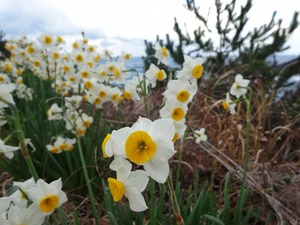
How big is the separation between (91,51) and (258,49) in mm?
3340

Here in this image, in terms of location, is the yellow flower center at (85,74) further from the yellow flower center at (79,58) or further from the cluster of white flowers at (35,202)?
the cluster of white flowers at (35,202)

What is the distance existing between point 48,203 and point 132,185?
395 millimetres

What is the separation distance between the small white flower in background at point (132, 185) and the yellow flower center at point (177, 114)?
16.6 inches

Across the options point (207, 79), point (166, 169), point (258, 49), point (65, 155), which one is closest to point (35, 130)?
point (65, 155)

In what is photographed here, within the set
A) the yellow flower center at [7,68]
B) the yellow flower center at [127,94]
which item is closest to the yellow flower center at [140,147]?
the yellow flower center at [127,94]

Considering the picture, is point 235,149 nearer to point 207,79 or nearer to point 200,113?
point 200,113

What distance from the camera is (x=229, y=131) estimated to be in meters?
3.29

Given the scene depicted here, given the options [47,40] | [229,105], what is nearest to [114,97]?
[229,105]

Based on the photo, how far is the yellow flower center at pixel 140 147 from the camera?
810 mm

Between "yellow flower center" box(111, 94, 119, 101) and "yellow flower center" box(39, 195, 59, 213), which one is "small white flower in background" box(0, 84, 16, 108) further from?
"yellow flower center" box(111, 94, 119, 101)

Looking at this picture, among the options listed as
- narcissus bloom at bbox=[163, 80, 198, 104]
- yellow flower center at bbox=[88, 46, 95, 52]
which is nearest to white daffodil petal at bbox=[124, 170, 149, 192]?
narcissus bloom at bbox=[163, 80, 198, 104]

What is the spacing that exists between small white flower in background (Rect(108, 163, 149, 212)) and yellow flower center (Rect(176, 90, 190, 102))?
22.0 inches

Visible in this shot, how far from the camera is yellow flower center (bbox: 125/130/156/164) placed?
0.81m

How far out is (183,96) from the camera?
1.40 m
